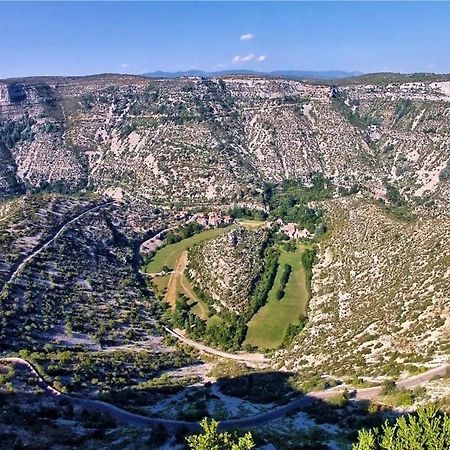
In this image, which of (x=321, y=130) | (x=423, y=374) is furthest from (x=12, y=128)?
(x=423, y=374)

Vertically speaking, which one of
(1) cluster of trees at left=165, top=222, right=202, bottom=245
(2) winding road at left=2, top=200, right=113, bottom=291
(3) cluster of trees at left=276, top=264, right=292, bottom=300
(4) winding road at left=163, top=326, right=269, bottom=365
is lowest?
(4) winding road at left=163, top=326, right=269, bottom=365

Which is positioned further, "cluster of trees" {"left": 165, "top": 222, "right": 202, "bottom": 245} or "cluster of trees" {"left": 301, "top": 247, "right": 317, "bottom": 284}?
"cluster of trees" {"left": 165, "top": 222, "right": 202, "bottom": 245}

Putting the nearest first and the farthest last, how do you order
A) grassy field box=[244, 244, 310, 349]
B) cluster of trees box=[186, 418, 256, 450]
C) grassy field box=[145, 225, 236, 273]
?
cluster of trees box=[186, 418, 256, 450], grassy field box=[244, 244, 310, 349], grassy field box=[145, 225, 236, 273]

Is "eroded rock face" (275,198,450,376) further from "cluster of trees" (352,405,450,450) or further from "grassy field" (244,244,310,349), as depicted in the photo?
"cluster of trees" (352,405,450,450)

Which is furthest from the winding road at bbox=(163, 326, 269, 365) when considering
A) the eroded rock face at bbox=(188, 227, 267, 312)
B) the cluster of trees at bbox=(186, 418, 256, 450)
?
the cluster of trees at bbox=(186, 418, 256, 450)

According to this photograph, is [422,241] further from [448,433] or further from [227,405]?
[448,433]

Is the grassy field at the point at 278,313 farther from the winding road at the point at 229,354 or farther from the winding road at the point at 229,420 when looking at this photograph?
the winding road at the point at 229,420

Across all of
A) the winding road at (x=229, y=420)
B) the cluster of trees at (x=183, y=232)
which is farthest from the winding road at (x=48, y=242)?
the winding road at (x=229, y=420)
